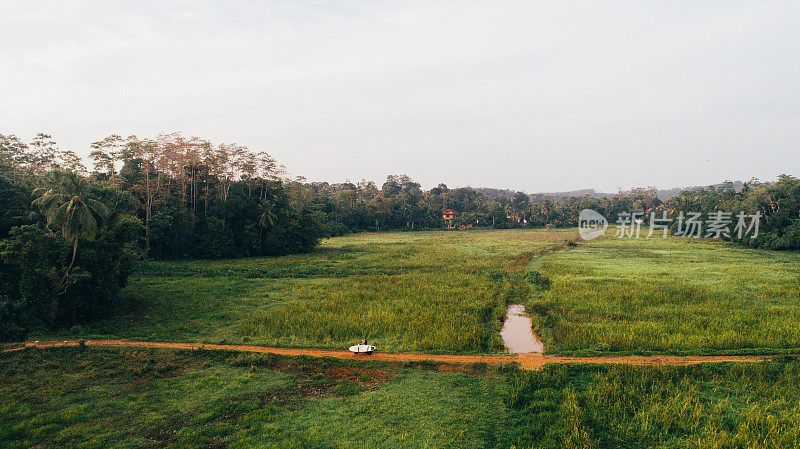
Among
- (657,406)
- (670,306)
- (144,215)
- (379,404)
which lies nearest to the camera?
(657,406)

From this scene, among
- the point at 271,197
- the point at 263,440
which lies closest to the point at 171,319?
the point at 263,440

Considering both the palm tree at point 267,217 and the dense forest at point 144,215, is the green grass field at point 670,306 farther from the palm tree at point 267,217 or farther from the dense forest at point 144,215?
the palm tree at point 267,217

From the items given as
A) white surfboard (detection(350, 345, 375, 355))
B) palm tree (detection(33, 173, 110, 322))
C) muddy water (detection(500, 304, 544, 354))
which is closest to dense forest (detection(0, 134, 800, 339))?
palm tree (detection(33, 173, 110, 322))

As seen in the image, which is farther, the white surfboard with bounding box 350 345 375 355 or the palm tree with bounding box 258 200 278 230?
the palm tree with bounding box 258 200 278 230

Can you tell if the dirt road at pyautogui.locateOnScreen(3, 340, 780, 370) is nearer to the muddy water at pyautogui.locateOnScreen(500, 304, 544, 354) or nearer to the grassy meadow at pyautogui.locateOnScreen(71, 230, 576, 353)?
the grassy meadow at pyautogui.locateOnScreen(71, 230, 576, 353)

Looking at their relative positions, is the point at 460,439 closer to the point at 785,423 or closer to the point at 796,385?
the point at 785,423

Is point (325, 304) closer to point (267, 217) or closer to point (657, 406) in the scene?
point (657, 406)
